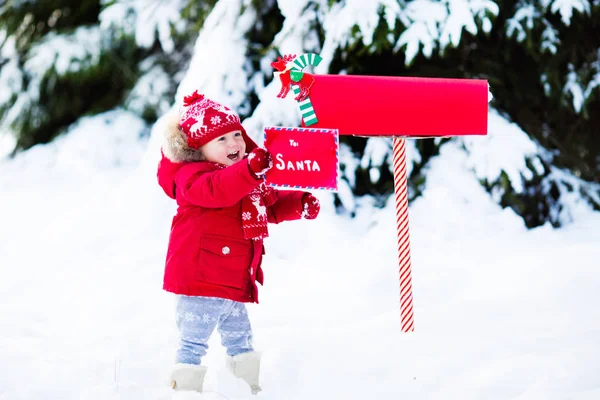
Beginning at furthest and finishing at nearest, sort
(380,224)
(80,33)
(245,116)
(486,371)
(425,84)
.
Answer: (80,33) < (245,116) < (380,224) < (486,371) < (425,84)

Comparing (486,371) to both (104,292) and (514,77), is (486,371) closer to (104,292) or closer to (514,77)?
(104,292)

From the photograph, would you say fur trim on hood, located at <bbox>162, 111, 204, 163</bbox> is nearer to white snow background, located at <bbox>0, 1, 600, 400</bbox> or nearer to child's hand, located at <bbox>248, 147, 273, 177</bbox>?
child's hand, located at <bbox>248, 147, 273, 177</bbox>

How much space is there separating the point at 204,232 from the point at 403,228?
81 cm

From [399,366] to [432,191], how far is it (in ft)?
6.40

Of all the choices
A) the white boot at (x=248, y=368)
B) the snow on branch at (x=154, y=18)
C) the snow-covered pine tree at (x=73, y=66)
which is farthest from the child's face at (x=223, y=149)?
the snow-covered pine tree at (x=73, y=66)

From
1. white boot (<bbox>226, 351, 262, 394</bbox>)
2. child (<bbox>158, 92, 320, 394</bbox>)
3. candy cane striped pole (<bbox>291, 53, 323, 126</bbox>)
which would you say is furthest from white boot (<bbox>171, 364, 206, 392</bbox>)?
candy cane striped pole (<bbox>291, 53, 323, 126</bbox>)

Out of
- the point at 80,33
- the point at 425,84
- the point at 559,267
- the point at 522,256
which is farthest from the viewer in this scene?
the point at 80,33

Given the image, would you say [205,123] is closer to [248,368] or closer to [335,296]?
[248,368]

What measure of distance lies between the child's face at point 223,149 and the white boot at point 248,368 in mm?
813

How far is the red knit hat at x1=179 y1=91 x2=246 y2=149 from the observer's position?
2801 mm

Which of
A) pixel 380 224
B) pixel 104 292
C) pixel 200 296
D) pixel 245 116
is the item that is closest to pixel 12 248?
pixel 104 292

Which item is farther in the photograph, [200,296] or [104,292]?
[104,292]

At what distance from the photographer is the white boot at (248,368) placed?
Result: 3.00 meters

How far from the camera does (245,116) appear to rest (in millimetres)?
5121
